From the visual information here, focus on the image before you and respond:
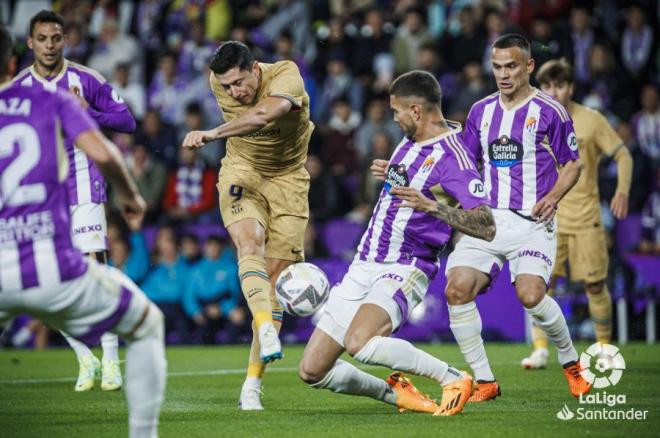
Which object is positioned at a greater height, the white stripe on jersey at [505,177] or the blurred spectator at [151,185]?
the white stripe on jersey at [505,177]

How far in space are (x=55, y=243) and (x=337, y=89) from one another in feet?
40.6

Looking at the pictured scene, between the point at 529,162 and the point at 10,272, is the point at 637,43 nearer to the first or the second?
the point at 529,162

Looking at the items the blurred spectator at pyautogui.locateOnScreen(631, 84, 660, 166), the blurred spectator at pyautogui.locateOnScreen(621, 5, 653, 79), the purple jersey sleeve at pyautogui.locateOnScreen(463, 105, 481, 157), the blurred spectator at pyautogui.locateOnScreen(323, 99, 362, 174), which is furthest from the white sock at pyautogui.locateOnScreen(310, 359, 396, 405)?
the blurred spectator at pyautogui.locateOnScreen(621, 5, 653, 79)

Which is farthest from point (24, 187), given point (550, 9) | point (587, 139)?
point (550, 9)

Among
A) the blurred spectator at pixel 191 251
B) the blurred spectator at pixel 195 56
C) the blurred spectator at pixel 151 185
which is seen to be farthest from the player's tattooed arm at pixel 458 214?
the blurred spectator at pixel 195 56

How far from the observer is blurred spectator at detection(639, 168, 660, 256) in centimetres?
1433

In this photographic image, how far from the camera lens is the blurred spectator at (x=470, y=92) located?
15716mm

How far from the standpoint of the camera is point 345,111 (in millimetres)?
16688

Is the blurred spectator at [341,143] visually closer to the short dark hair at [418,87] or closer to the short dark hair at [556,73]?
the short dark hair at [556,73]

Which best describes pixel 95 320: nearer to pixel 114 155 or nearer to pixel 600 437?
pixel 114 155

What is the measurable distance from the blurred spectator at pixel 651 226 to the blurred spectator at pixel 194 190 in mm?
5927

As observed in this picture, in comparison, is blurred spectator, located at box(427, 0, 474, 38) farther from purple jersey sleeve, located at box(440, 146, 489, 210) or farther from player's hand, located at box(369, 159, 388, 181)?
purple jersey sleeve, located at box(440, 146, 489, 210)

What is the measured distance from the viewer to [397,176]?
723 cm

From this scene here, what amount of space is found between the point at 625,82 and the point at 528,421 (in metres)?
10.3
